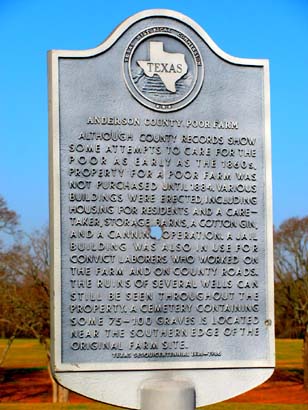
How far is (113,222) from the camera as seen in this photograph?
805cm

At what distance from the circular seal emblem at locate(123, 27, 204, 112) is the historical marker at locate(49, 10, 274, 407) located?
0.01 metres

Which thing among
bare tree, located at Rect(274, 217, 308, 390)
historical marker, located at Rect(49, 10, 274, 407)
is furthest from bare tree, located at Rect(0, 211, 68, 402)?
historical marker, located at Rect(49, 10, 274, 407)

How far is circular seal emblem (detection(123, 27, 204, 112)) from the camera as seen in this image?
830cm

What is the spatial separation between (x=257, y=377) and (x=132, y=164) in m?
2.49

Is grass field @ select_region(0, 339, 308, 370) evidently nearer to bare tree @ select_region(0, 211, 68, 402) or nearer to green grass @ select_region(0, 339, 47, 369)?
green grass @ select_region(0, 339, 47, 369)

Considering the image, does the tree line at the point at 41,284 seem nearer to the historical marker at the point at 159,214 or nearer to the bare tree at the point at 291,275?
the bare tree at the point at 291,275

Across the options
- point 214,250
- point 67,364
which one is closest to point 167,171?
point 214,250

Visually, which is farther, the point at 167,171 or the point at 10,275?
the point at 10,275

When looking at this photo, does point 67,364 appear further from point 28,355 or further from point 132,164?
point 28,355

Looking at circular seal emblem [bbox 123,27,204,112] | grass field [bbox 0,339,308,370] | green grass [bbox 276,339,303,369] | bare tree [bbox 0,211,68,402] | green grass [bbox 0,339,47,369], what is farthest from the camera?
green grass [bbox 0,339,47,369]

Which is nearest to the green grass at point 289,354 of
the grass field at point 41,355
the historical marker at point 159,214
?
the grass field at point 41,355

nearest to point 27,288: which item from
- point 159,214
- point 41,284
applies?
point 41,284

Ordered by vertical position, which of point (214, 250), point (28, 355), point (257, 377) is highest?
point (214, 250)

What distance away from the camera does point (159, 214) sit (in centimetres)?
818
